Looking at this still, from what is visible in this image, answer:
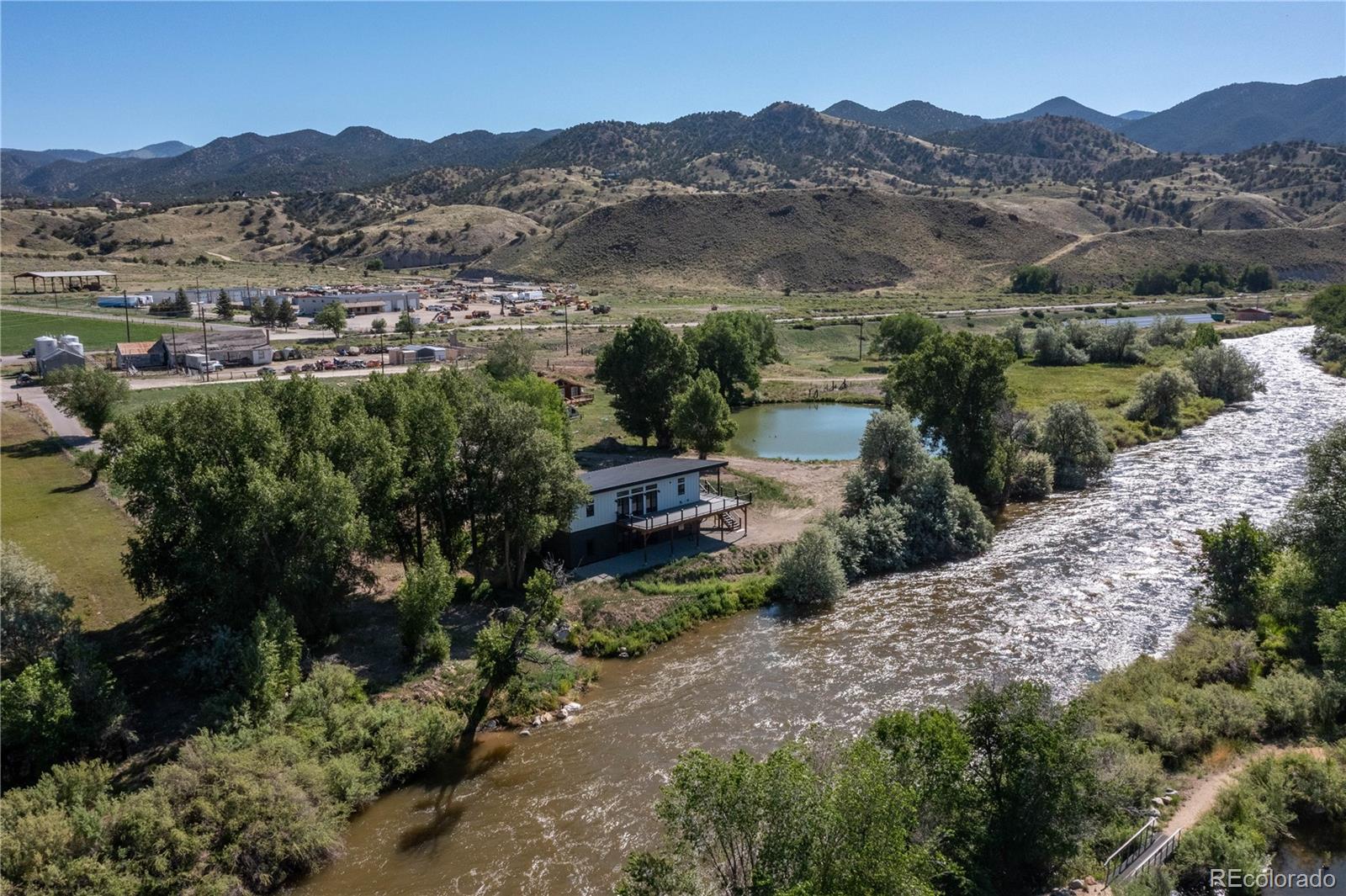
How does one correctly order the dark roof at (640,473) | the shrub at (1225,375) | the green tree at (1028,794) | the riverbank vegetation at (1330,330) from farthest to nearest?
1. the riverbank vegetation at (1330,330)
2. the shrub at (1225,375)
3. the dark roof at (640,473)
4. the green tree at (1028,794)

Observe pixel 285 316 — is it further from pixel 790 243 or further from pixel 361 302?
→ pixel 790 243

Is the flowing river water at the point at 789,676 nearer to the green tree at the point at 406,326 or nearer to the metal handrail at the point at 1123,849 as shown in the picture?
the metal handrail at the point at 1123,849

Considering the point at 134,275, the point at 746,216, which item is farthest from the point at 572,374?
the point at 134,275

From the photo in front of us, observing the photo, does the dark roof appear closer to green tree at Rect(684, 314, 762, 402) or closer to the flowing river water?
the flowing river water

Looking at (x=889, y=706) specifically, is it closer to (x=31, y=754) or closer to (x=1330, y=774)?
(x=1330, y=774)

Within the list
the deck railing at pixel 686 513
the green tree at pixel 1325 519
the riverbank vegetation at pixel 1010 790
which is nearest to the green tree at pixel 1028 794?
the riverbank vegetation at pixel 1010 790
